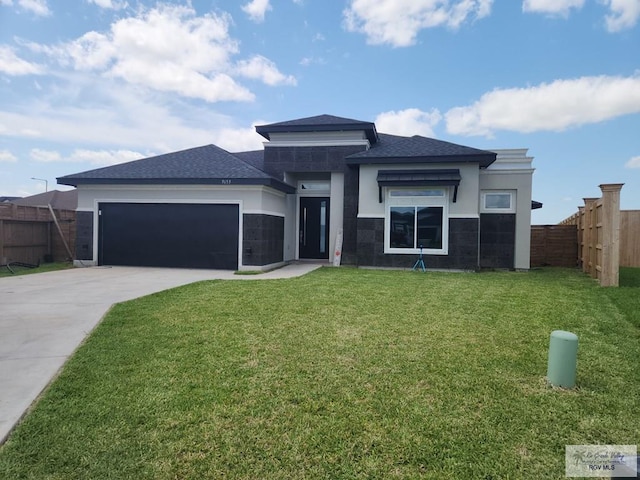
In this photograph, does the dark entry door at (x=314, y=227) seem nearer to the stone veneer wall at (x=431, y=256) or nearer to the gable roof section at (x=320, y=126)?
the stone veneer wall at (x=431, y=256)

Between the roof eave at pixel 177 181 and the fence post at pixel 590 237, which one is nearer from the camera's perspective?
the fence post at pixel 590 237

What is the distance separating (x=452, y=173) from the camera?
12023 millimetres

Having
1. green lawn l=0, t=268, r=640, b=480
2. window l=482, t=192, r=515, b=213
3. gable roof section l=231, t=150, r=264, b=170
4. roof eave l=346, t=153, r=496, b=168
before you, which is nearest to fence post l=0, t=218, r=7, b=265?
gable roof section l=231, t=150, r=264, b=170

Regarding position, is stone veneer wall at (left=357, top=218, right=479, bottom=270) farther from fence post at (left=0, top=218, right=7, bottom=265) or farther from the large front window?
fence post at (left=0, top=218, right=7, bottom=265)

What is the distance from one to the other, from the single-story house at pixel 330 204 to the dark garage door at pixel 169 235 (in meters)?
0.03

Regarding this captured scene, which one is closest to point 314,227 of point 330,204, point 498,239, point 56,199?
point 330,204

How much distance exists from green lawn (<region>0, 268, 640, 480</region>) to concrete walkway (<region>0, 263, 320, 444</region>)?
0.20 meters

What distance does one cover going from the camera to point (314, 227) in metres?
14.8

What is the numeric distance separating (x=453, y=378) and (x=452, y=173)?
9.37 metres

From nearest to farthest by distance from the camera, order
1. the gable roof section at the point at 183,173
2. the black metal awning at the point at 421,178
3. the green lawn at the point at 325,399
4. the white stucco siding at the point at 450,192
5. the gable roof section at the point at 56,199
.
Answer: the green lawn at the point at 325,399
the gable roof section at the point at 183,173
the black metal awning at the point at 421,178
the white stucco siding at the point at 450,192
the gable roof section at the point at 56,199

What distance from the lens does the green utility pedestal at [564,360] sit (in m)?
3.49

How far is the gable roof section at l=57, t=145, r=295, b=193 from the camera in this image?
11742 mm

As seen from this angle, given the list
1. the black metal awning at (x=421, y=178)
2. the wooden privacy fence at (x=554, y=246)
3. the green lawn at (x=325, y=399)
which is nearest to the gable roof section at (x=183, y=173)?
the black metal awning at (x=421, y=178)

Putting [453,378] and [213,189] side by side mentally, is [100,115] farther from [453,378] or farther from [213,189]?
[453,378]
